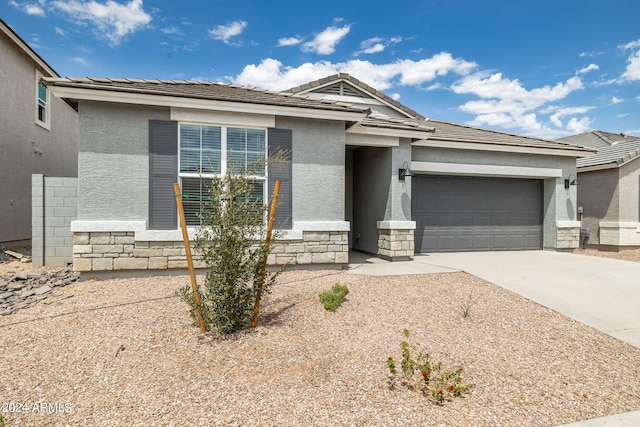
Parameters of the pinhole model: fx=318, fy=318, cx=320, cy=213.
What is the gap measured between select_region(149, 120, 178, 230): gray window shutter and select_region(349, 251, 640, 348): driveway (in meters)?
3.97

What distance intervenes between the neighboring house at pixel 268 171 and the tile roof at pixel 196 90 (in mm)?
28

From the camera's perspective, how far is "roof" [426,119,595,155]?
30.3 ft

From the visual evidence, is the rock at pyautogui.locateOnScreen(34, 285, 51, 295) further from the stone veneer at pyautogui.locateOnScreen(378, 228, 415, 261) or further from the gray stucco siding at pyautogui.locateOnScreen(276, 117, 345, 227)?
the stone veneer at pyautogui.locateOnScreen(378, 228, 415, 261)

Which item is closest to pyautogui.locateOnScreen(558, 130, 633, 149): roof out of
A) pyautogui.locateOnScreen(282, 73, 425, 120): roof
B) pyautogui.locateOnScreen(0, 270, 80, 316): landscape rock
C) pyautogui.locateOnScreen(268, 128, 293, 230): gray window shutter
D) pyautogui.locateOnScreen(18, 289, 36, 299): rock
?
pyautogui.locateOnScreen(282, 73, 425, 120): roof

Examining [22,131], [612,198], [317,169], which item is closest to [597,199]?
[612,198]

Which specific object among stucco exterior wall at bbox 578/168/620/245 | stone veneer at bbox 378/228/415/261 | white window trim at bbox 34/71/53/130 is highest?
white window trim at bbox 34/71/53/130

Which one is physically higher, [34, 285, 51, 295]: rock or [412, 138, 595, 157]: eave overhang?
[412, 138, 595, 157]: eave overhang

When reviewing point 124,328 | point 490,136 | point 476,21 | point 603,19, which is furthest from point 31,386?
point 603,19

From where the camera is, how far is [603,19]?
373 inches

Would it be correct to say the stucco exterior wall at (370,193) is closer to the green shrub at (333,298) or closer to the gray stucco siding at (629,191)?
the green shrub at (333,298)

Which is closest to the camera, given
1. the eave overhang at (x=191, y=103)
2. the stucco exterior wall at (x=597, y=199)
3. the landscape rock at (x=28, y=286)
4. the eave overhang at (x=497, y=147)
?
the landscape rock at (x=28, y=286)

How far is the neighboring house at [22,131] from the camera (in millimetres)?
9500

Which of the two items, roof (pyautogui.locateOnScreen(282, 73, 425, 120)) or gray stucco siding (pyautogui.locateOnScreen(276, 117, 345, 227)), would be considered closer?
gray stucco siding (pyautogui.locateOnScreen(276, 117, 345, 227))

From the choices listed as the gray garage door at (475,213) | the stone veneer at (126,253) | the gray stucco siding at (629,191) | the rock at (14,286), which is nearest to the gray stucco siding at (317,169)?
the stone veneer at (126,253)
